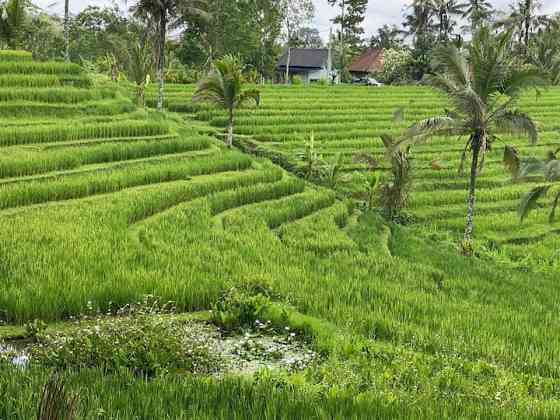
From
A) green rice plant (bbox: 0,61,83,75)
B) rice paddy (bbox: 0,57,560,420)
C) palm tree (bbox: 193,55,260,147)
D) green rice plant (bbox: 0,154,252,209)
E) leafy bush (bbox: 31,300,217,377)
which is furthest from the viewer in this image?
green rice plant (bbox: 0,61,83,75)

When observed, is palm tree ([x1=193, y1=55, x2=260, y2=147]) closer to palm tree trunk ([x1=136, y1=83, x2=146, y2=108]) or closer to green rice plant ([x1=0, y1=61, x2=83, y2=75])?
green rice plant ([x1=0, y1=61, x2=83, y2=75])

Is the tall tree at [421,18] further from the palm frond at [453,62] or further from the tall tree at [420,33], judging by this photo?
the palm frond at [453,62]

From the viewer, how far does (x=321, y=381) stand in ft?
14.0

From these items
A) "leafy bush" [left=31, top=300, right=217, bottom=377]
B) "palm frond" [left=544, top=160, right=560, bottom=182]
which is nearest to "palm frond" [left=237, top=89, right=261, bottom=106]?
"palm frond" [left=544, top=160, right=560, bottom=182]

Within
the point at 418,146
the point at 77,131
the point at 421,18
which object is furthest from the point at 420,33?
the point at 77,131

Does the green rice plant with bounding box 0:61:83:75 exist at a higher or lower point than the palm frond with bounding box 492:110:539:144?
higher

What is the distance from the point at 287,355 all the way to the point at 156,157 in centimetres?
904

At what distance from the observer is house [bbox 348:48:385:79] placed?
54003 mm

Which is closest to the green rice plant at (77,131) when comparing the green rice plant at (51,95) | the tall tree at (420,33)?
the green rice plant at (51,95)

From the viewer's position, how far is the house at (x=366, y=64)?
54.0 metres

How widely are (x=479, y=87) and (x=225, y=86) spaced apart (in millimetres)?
6493

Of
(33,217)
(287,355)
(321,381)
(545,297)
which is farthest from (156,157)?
(321,381)

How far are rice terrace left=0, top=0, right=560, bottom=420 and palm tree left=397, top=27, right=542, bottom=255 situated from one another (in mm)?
42

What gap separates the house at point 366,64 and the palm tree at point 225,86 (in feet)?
124
